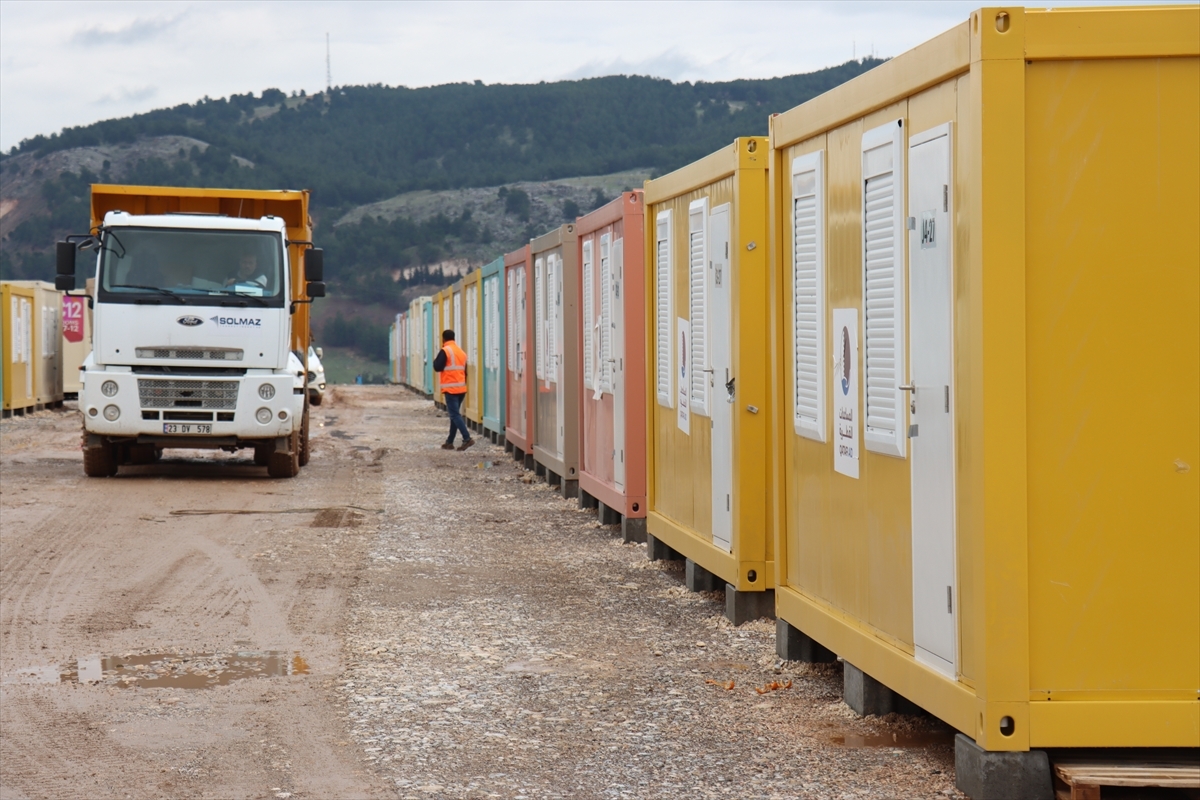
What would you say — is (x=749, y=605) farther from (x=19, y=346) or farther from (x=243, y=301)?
(x=19, y=346)

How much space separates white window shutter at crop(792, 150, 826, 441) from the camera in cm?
627

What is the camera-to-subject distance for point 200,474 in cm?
1758

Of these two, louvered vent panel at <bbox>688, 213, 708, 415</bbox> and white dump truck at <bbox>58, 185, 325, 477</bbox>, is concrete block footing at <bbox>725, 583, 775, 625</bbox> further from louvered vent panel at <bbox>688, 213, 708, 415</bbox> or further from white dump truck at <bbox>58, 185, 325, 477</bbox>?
white dump truck at <bbox>58, 185, 325, 477</bbox>

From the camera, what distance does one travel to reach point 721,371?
835 cm

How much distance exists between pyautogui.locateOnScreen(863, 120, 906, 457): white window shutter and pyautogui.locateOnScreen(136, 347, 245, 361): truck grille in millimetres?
11249

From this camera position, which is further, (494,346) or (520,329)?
(494,346)

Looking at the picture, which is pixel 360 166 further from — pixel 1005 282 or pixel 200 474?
pixel 1005 282

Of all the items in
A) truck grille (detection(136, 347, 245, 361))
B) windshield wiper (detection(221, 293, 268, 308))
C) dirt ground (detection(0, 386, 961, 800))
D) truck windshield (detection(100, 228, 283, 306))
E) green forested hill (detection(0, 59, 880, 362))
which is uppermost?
green forested hill (detection(0, 59, 880, 362))

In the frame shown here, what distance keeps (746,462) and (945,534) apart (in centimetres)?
303

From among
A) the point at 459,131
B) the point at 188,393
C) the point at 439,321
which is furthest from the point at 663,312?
the point at 459,131

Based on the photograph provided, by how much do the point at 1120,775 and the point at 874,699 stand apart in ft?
4.80

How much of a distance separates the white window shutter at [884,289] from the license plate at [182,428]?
11531 mm

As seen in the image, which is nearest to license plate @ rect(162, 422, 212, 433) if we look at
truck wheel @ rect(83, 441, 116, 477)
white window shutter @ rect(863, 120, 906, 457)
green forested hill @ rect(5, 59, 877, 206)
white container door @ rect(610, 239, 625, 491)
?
truck wheel @ rect(83, 441, 116, 477)

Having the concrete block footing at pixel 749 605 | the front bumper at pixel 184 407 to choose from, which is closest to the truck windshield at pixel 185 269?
the front bumper at pixel 184 407
